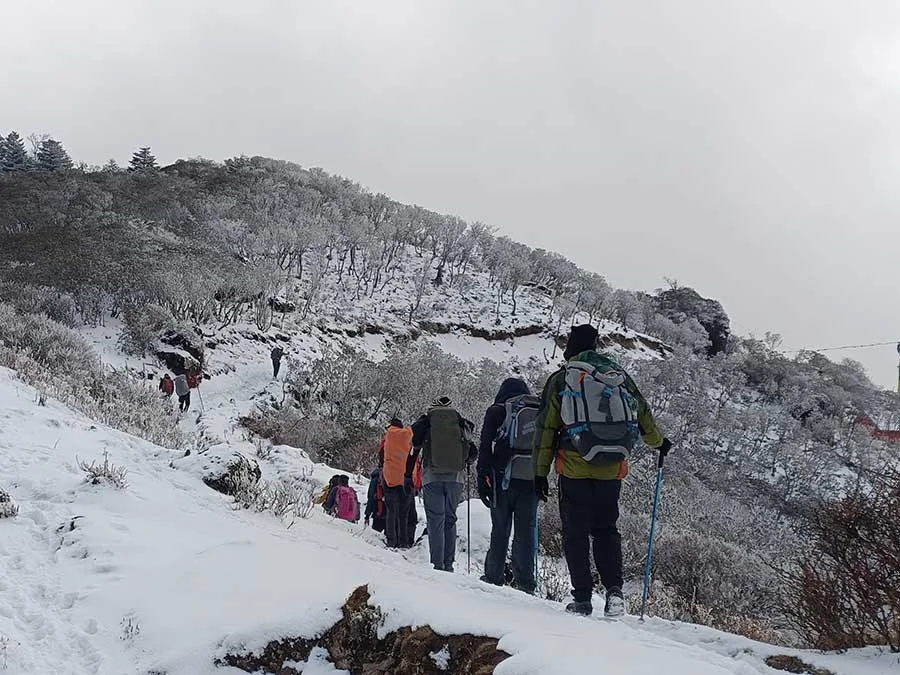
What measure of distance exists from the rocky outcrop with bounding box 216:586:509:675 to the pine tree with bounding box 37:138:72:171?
71.9 metres

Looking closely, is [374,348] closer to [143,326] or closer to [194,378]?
[143,326]

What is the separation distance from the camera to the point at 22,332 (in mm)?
16281

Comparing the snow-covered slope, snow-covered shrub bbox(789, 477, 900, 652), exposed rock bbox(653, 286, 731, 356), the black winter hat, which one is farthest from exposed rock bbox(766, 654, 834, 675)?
→ exposed rock bbox(653, 286, 731, 356)

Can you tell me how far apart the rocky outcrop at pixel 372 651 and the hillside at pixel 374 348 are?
226cm

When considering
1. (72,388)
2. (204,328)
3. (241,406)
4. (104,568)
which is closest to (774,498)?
(241,406)

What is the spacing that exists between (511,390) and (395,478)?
105 inches

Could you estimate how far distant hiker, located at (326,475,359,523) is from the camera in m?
8.90

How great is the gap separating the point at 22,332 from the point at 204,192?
50.5 metres

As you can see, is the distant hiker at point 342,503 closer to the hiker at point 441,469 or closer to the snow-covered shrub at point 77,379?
the snow-covered shrub at point 77,379

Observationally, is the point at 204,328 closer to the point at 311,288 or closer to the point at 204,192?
the point at 311,288

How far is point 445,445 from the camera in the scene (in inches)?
236

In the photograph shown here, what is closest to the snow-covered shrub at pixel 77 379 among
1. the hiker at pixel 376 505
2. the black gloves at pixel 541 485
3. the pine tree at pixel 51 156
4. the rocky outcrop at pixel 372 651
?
the hiker at pixel 376 505

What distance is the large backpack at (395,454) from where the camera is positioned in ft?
24.0

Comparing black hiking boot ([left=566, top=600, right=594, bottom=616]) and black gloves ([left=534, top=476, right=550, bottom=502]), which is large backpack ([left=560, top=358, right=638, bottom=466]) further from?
black hiking boot ([left=566, top=600, right=594, bottom=616])
